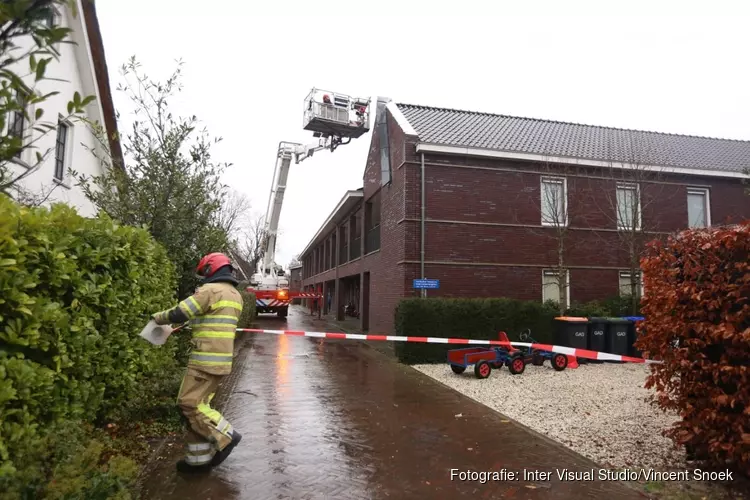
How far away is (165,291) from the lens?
22.8 feet

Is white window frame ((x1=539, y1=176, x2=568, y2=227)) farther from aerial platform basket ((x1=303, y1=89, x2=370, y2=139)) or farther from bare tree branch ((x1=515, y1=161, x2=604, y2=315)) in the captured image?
aerial platform basket ((x1=303, y1=89, x2=370, y2=139))

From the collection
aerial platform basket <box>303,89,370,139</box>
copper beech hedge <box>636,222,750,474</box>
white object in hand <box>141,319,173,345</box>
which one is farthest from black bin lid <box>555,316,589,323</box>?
aerial platform basket <box>303,89,370,139</box>

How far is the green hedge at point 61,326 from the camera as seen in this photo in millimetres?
2773

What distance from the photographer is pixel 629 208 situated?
14281mm

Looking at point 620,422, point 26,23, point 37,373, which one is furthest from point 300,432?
point 26,23

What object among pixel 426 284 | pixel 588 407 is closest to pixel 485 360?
pixel 588 407

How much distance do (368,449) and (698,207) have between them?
1521 cm

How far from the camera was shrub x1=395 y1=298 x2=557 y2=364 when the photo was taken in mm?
10969

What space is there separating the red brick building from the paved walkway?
5.37m

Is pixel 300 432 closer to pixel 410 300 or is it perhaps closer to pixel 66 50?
pixel 410 300

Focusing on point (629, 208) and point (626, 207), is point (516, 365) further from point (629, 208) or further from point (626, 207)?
point (629, 208)

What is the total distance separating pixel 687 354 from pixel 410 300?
690 centimetres

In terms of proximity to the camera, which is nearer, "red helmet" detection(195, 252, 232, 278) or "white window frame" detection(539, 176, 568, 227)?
"red helmet" detection(195, 252, 232, 278)

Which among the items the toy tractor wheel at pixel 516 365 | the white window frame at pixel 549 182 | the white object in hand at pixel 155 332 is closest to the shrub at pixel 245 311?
the toy tractor wheel at pixel 516 365
